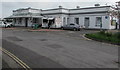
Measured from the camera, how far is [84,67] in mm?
6301

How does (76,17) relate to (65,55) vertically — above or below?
above

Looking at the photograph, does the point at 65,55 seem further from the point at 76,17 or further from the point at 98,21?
the point at 76,17

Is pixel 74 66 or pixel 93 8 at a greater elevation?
pixel 93 8

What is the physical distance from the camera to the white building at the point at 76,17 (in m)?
34.4

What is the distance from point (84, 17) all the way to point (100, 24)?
506 cm

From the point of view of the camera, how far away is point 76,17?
132ft

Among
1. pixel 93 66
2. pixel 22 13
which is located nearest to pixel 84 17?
pixel 22 13

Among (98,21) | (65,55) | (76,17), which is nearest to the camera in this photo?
(65,55)

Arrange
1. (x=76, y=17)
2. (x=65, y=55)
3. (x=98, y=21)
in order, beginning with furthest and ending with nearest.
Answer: (x=76, y=17) < (x=98, y=21) < (x=65, y=55)

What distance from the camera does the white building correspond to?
3436 cm

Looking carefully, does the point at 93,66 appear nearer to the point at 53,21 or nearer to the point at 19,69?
the point at 19,69

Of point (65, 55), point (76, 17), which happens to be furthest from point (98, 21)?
point (65, 55)

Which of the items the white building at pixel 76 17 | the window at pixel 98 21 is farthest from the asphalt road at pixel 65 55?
the window at pixel 98 21

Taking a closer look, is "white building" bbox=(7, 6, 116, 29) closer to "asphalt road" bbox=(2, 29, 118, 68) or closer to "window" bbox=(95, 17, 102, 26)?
"window" bbox=(95, 17, 102, 26)
